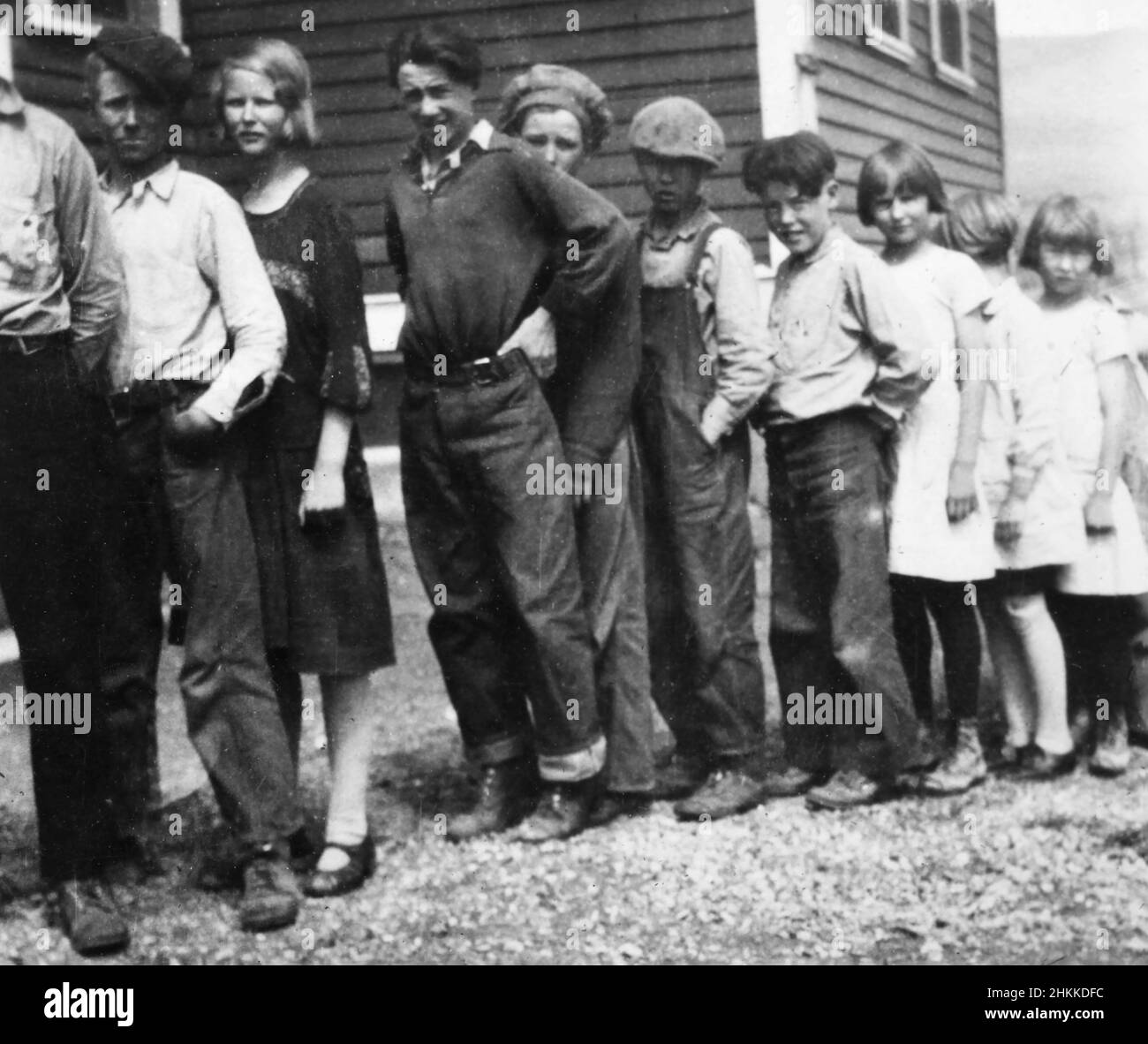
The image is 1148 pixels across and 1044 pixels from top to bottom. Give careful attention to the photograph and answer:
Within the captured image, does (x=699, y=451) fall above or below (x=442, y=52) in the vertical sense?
below

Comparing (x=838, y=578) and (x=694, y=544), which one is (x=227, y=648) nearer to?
(x=694, y=544)

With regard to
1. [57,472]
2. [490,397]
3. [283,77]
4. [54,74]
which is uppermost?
[54,74]

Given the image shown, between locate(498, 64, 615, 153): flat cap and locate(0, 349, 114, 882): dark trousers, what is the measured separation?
1540mm

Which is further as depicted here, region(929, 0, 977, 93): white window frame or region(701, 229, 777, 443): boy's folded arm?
region(929, 0, 977, 93): white window frame

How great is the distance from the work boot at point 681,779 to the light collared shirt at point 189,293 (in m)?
1.69

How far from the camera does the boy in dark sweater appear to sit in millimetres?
3812

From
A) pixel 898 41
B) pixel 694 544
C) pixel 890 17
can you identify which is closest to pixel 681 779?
pixel 694 544

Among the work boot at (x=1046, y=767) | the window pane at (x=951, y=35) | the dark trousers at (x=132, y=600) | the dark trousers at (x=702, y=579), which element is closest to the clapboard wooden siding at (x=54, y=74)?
the dark trousers at (x=132, y=600)

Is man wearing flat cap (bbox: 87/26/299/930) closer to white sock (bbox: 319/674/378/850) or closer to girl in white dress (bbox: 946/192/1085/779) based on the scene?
white sock (bbox: 319/674/378/850)

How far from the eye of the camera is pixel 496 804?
406 cm

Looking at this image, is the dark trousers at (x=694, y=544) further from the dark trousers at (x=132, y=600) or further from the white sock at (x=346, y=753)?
the dark trousers at (x=132, y=600)

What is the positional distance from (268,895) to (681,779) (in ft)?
4.45

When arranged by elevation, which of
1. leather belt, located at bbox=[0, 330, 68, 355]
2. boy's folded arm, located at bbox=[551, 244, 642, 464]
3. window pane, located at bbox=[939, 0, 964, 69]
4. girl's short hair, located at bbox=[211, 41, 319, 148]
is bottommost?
boy's folded arm, located at bbox=[551, 244, 642, 464]

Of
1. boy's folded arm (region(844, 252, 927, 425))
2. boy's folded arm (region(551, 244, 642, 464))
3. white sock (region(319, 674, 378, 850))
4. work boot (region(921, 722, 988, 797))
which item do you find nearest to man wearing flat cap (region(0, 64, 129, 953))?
white sock (region(319, 674, 378, 850))
